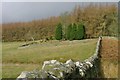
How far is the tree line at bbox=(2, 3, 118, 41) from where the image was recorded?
4931 cm

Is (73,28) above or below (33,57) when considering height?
above

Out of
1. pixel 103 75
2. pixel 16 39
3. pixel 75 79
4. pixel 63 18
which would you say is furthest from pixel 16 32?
pixel 75 79

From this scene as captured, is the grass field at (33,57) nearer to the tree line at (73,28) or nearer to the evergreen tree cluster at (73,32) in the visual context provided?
the evergreen tree cluster at (73,32)

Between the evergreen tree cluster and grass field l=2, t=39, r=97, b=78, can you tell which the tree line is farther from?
grass field l=2, t=39, r=97, b=78

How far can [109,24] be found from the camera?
49344 mm

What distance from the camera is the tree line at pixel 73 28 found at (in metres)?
49.3

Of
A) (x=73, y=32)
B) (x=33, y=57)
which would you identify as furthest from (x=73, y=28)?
(x=33, y=57)

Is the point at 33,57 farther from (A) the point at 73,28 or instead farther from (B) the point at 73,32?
(A) the point at 73,28

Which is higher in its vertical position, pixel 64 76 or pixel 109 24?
pixel 109 24

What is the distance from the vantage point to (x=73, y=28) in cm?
4534

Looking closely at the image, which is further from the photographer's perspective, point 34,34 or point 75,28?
point 34,34

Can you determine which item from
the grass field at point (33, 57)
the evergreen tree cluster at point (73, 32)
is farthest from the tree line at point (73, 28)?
the grass field at point (33, 57)

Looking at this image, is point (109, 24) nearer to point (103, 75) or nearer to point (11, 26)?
point (11, 26)

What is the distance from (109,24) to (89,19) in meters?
3.91
